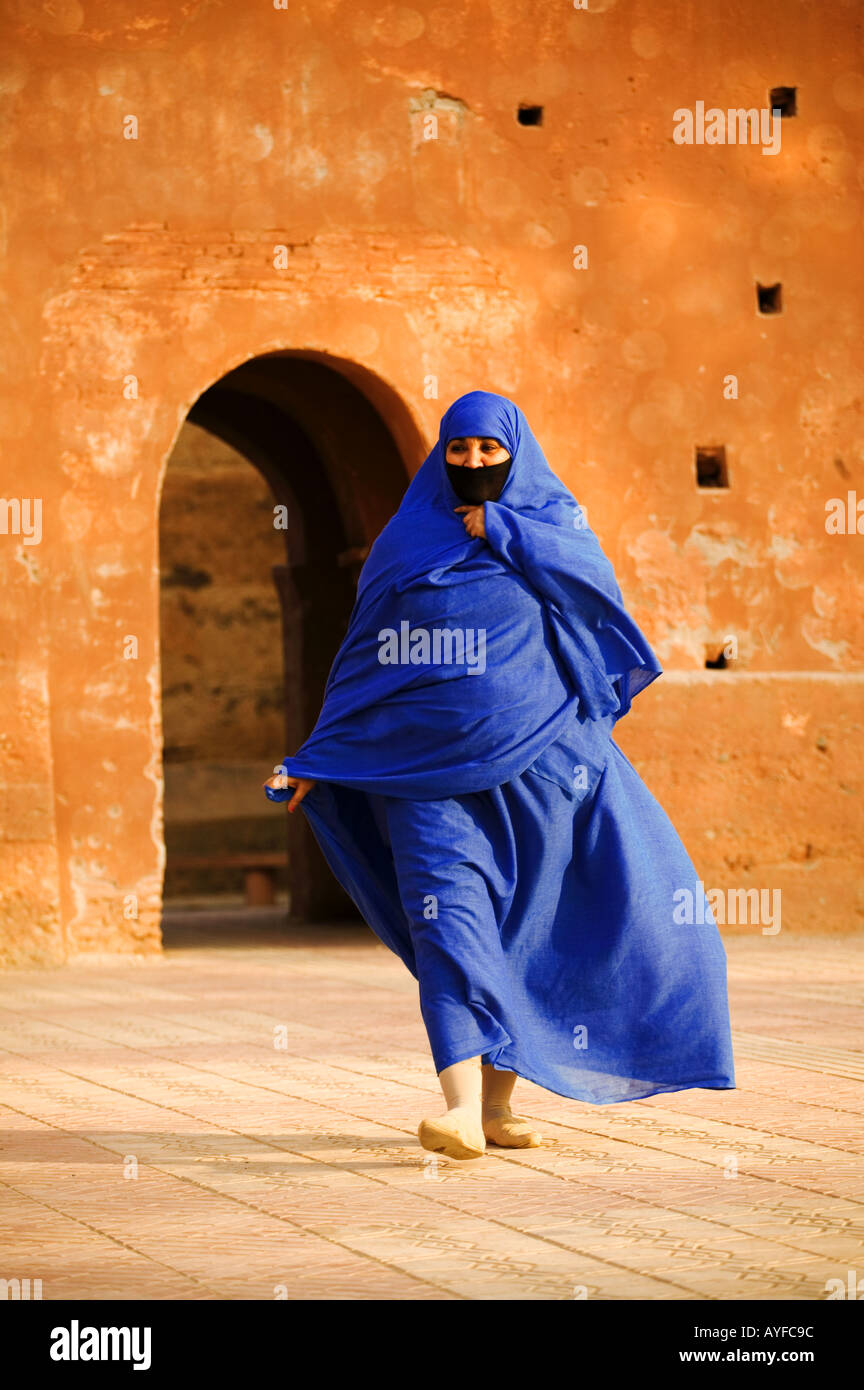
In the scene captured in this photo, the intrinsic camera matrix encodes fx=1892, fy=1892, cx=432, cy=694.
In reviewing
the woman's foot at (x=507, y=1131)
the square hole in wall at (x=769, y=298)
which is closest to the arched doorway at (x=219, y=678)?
the square hole in wall at (x=769, y=298)

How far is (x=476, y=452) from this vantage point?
511cm

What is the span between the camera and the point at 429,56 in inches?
418

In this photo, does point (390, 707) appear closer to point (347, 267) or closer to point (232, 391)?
point (347, 267)

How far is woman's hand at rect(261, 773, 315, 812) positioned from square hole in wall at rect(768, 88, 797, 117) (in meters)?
7.68

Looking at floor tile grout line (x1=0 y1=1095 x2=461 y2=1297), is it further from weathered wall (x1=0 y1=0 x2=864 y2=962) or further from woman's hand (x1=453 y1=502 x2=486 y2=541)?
weathered wall (x1=0 y1=0 x2=864 y2=962)

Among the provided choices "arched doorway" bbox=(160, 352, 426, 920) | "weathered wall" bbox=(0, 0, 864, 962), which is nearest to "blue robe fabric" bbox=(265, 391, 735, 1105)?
"weathered wall" bbox=(0, 0, 864, 962)

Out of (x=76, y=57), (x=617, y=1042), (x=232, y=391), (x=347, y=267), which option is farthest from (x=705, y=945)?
(x=232, y=391)

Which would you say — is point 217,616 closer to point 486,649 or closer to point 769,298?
point 769,298

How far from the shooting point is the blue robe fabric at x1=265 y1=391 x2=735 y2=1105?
15.8 feet

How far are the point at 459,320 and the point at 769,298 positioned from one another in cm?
203

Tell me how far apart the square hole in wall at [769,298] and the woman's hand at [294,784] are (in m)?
7.02

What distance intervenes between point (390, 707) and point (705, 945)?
40.9 inches

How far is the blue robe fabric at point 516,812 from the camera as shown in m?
4.81

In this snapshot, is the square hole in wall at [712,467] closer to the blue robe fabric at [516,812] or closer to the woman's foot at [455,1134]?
the blue robe fabric at [516,812]
